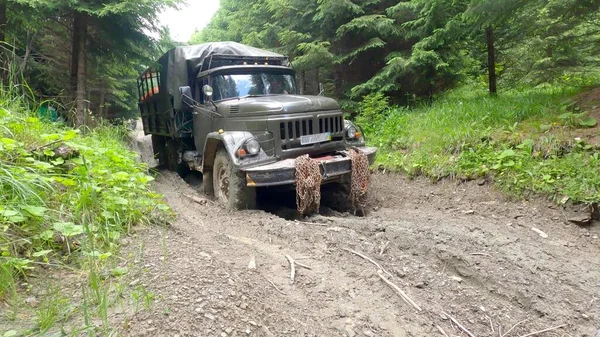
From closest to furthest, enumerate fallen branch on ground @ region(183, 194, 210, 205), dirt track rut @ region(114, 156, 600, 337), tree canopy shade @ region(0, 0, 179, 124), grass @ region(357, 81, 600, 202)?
dirt track rut @ region(114, 156, 600, 337)
grass @ region(357, 81, 600, 202)
fallen branch on ground @ region(183, 194, 210, 205)
tree canopy shade @ region(0, 0, 179, 124)

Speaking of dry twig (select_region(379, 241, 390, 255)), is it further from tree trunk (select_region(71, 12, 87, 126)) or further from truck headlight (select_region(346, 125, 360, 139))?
tree trunk (select_region(71, 12, 87, 126))

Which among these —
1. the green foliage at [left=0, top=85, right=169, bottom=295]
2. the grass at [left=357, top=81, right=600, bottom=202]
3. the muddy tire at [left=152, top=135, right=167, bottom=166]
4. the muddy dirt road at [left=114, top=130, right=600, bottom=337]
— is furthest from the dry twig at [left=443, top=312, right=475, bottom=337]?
the muddy tire at [left=152, top=135, right=167, bottom=166]

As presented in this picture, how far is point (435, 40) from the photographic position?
28.1 feet

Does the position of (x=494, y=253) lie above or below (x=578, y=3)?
below

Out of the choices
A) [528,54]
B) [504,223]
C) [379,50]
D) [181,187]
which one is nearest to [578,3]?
[528,54]

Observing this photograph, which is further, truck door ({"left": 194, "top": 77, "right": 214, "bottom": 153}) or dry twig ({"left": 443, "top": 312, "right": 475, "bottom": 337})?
truck door ({"left": 194, "top": 77, "right": 214, "bottom": 153})

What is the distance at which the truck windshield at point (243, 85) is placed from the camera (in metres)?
6.30

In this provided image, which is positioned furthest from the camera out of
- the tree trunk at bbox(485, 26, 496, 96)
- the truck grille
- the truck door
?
the tree trunk at bbox(485, 26, 496, 96)

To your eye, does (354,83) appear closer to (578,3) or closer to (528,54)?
(528,54)

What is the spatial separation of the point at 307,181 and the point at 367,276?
69.2 inches

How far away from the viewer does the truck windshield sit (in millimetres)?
6301

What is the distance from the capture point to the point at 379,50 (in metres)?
10.7

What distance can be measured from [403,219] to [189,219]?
104 inches

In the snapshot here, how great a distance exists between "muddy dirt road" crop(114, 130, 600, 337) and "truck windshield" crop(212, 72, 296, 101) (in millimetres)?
2394
